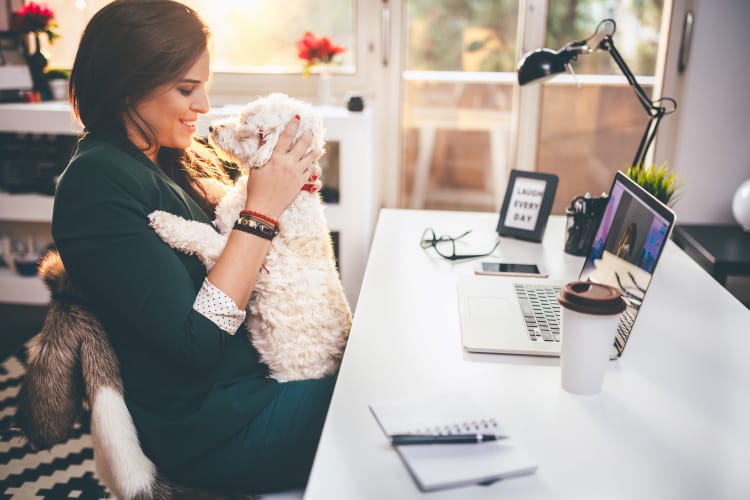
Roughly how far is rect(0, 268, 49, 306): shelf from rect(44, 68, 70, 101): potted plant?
0.85m

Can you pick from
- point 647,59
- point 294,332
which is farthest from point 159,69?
point 647,59

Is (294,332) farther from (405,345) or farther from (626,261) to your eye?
(626,261)

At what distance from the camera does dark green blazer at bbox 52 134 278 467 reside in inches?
41.0

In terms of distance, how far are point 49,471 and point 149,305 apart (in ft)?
4.18

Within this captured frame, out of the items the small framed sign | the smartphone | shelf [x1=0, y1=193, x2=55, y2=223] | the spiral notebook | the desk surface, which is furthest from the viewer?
shelf [x1=0, y1=193, x2=55, y2=223]

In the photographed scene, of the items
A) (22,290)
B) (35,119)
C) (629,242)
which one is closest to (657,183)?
(629,242)

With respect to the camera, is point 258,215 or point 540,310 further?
point 540,310

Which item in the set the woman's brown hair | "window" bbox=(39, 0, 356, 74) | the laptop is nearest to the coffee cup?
the laptop

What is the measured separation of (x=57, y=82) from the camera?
9.61 ft

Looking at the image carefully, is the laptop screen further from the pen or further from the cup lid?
the pen

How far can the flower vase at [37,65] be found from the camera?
289cm

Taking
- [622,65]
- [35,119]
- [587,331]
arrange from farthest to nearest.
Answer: [35,119] < [622,65] < [587,331]

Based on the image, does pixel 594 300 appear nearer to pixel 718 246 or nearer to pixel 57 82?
pixel 718 246

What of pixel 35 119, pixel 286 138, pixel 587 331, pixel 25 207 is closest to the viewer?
pixel 587 331
